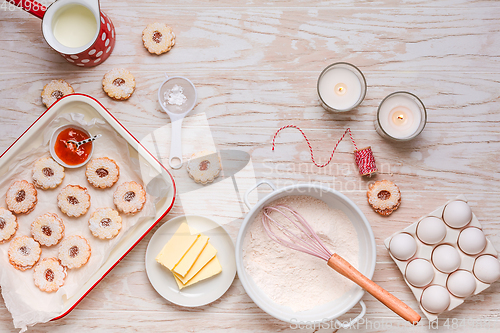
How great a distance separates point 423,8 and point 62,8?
1.12 m

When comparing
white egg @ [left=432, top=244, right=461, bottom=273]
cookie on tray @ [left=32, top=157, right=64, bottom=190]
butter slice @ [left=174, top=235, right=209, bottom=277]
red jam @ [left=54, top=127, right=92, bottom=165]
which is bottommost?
white egg @ [left=432, top=244, right=461, bottom=273]

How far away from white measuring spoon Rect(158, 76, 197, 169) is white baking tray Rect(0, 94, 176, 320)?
9cm

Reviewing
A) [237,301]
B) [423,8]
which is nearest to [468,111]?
[423,8]

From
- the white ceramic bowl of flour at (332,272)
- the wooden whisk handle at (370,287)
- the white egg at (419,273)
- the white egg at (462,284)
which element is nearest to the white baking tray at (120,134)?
the white ceramic bowl of flour at (332,272)

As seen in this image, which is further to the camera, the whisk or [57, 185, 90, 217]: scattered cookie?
[57, 185, 90, 217]: scattered cookie

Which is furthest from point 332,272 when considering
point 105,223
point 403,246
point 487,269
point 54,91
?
point 54,91

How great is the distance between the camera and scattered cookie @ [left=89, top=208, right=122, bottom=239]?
1.05 meters

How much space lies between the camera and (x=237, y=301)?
1.10 m

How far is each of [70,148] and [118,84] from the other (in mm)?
246

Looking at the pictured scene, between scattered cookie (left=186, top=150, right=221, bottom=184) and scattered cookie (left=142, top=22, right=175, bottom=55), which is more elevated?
scattered cookie (left=142, top=22, right=175, bottom=55)

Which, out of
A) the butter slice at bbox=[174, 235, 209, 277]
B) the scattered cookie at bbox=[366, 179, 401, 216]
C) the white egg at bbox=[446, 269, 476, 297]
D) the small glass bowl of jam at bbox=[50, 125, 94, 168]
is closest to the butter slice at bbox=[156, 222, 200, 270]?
the butter slice at bbox=[174, 235, 209, 277]

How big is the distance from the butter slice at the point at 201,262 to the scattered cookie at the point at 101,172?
35cm

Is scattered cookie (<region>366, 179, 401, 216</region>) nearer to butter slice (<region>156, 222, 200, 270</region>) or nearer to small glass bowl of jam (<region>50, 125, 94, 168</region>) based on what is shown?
butter slice (<region>156, 222, 200, 270</region>)

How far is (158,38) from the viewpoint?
112cm
